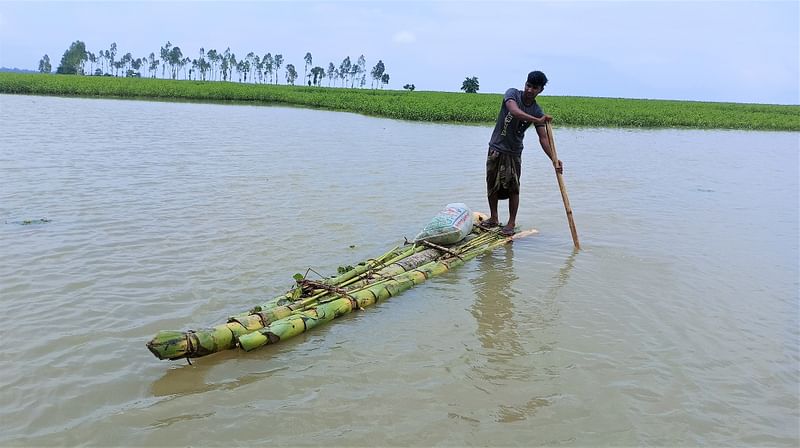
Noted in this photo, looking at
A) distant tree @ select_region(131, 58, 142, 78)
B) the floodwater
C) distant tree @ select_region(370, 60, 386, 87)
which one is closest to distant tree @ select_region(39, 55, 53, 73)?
distant tree @ select_region(131, 58, 142, 78)

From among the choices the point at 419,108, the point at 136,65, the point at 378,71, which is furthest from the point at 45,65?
the point at 419,108

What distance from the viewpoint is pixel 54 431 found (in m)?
2.41

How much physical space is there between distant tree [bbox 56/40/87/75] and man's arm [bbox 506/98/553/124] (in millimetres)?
92097

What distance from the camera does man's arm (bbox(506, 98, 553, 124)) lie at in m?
5.27

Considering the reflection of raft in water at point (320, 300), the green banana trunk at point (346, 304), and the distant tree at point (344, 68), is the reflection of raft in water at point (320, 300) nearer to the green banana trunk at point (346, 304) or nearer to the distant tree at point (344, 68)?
the green banana trunk at point (346, 304)

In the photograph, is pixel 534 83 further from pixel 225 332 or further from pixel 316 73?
pixel 316 73

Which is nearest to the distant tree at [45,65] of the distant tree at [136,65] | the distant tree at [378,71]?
the distant tree at [136,65]

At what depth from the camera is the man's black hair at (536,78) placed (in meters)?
5.23

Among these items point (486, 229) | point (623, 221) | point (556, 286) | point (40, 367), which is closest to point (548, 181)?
point (623, 221)

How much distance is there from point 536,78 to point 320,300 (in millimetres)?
3052

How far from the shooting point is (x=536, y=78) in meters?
5.23

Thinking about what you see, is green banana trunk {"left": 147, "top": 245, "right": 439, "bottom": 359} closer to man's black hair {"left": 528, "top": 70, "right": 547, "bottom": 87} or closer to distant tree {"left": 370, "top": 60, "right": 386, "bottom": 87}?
man's black hair {"left": 528, "top": 70, "right": 547, "bottom": 87}

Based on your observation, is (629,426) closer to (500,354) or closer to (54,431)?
(500,354)

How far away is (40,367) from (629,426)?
300 centimetres
